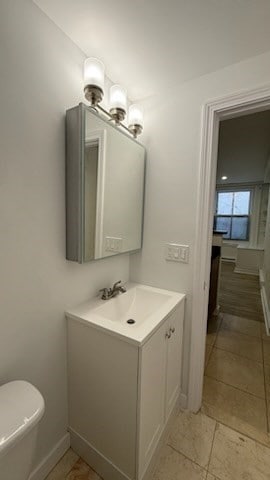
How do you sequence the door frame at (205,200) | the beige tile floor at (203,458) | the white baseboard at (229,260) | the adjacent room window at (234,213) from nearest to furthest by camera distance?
the beige tile floor at (203,458) < the door frame at (205,200) < the adjacent room window at (234,213) < the white baseboard at (229,260)

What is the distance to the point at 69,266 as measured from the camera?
3.84 ft

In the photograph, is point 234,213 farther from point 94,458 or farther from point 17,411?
point 17,411

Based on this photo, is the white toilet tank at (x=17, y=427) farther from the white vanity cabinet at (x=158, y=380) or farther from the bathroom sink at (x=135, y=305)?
the bathroom sink at (x=135, y=305)

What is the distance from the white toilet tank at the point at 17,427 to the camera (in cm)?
65

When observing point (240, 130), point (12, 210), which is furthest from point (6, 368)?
point (240, 130)

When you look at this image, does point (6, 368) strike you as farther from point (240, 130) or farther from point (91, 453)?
point (240, 130)

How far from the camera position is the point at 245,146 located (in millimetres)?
3098

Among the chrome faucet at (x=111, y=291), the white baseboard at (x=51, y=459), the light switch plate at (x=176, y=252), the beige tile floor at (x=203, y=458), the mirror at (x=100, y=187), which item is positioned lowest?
the beige tile floor at (x=203, y=458)

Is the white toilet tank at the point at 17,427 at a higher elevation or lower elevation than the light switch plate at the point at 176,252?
lower

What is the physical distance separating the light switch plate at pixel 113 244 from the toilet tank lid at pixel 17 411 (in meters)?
0.80

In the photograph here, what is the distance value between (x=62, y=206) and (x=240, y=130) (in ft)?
8.32

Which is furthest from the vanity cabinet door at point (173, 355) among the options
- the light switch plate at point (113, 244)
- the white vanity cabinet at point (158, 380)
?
the light switch plate at point (113, 244)

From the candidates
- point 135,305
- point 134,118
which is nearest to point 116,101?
point 134,118

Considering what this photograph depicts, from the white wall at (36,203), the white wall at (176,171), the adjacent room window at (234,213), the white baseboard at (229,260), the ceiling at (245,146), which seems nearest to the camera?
the white wall at (36,203)
